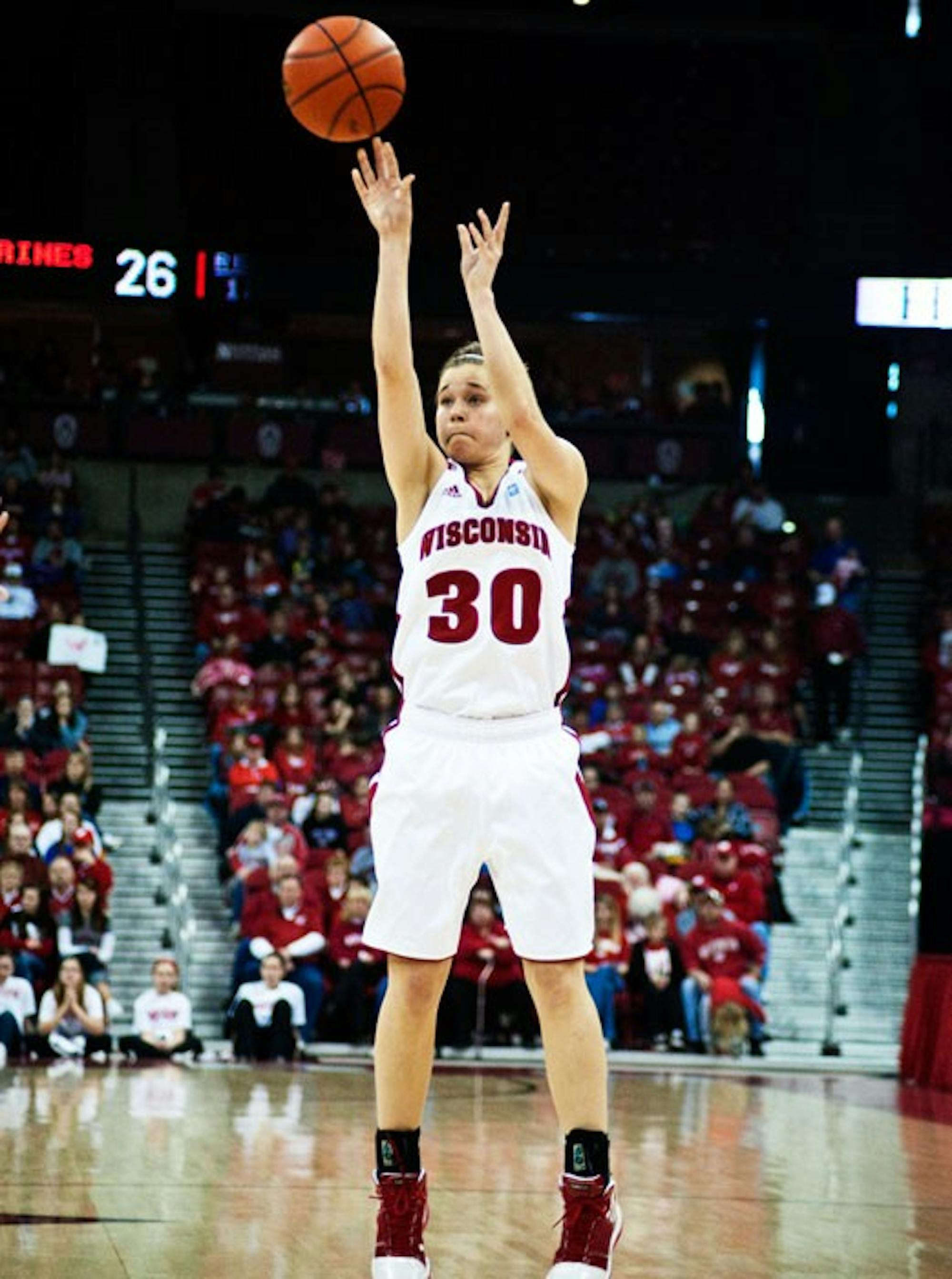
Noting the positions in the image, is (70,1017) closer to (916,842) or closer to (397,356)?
(916,842)

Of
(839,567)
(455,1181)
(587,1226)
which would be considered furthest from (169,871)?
(587,1226)

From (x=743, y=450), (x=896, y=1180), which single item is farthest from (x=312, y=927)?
(x=743, y=450)

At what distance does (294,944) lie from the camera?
15320 mm

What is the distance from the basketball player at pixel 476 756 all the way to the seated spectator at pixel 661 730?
13.3 meters

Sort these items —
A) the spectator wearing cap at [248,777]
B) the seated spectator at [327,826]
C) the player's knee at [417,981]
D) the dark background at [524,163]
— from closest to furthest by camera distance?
the player's knee at [417,981] → the seated spectator at [327,826] → the spectator wearing cap at [248,777] → the dark background at [524,163]

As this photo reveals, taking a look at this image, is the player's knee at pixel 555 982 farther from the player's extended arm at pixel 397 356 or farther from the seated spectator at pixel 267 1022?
the seated spectator at pixel 267 1022

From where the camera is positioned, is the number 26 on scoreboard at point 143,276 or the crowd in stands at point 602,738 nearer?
the crowd in stands at point 602,738

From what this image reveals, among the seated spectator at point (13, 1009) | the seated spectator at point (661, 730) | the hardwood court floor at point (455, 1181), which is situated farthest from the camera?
the seated spectator at point (661, 730)

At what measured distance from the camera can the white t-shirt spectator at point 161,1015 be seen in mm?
14227

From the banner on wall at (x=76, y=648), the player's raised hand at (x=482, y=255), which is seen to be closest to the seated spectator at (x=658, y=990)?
the banner on wall at (x=76, y=648)

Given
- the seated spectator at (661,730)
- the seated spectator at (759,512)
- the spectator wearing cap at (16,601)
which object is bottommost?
the seated spectator at (661,730)

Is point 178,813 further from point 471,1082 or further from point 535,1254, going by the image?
point 535,1254

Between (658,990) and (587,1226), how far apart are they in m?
10.5

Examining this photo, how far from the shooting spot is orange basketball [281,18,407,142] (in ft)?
22.9
